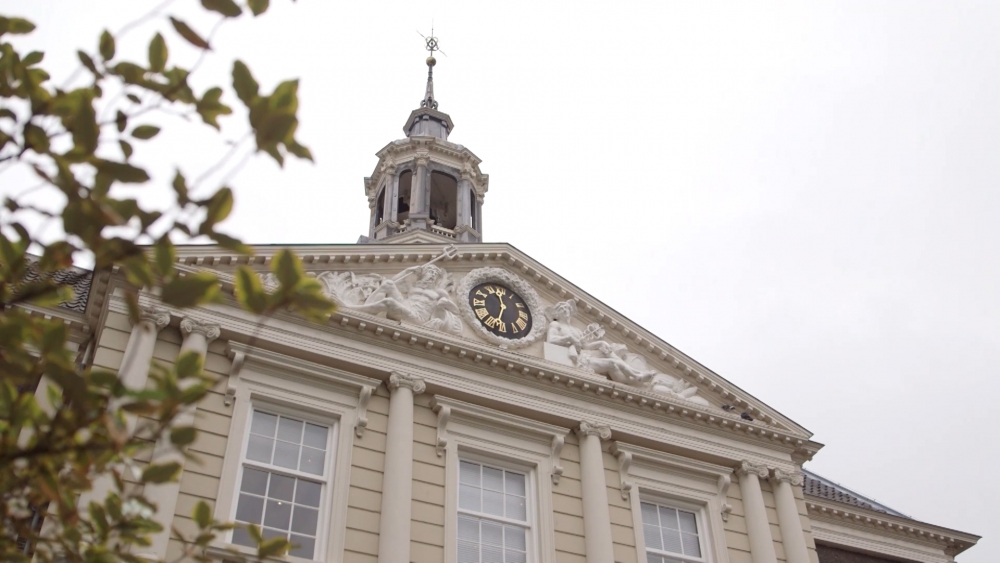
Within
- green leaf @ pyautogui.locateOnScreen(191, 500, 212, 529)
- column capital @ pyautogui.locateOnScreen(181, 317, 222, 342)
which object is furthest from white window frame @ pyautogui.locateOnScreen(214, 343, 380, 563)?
green leaf @ pyautogui.locateOnScreen(191, 500, 212, 529)

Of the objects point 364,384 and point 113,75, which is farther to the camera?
point 364,384

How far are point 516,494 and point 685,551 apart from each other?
3379 mm

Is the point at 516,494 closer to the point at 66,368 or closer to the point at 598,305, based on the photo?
the point at 598,305

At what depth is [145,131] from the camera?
5.30m

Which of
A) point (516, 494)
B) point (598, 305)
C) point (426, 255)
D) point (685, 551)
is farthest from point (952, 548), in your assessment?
point (426, 255)

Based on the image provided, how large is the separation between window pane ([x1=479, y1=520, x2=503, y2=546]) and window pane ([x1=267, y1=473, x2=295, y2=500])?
318 centimetres

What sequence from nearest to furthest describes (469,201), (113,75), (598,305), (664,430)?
(113,75)
(664,430)
(598,305)
(469,201)

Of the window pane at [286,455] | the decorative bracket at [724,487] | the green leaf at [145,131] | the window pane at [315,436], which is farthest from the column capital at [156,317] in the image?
the decorative bracket at [724,487]

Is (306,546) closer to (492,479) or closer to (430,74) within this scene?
(492,479)

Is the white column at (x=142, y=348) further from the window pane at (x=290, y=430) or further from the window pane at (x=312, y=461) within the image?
the window pane at (x=312, y=461)

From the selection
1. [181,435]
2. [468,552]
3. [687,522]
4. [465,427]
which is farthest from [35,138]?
[687,522]

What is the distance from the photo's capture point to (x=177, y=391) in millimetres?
4598

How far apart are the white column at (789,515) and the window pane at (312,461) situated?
28.7 ft

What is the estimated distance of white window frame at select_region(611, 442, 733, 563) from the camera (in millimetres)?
16984
